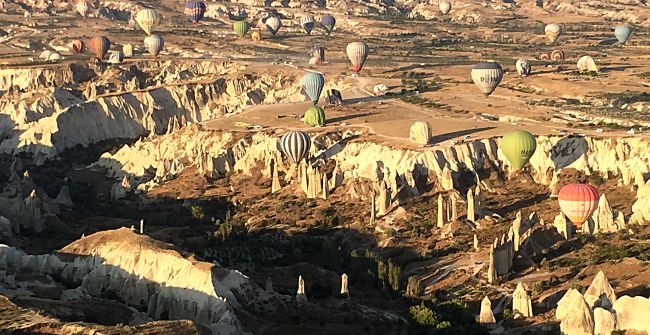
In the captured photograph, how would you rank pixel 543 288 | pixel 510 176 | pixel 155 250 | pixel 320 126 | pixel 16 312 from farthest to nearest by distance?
1. pixel 320 126
2. pixel 510 176
3. pixel 543 288
4. pixel 155 250
5. pixel 16 312

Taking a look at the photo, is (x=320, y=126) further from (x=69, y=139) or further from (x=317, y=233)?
(x=69, y=139)

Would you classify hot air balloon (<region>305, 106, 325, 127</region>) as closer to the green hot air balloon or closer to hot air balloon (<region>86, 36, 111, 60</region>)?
the green hot air balloon

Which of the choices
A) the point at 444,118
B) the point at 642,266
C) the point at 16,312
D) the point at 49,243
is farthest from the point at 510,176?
the point at 16,312

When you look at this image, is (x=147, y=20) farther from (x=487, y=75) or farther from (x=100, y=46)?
(x=487, y=75)

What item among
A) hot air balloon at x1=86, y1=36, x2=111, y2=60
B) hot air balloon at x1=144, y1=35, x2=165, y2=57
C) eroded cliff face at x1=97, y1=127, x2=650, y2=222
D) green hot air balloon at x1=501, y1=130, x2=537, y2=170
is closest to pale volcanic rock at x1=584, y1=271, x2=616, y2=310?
eroded cliff face at x1=97, y1=127, x2=650, y2=222

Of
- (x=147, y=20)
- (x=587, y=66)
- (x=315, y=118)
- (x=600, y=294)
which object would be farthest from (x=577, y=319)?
(x=147, y=20)

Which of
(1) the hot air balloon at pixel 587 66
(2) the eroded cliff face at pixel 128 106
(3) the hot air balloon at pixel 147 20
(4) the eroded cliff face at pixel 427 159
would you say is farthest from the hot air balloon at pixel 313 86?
(3) the hot air balloon at pixel 147 20

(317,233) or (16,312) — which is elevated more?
(16,312)
